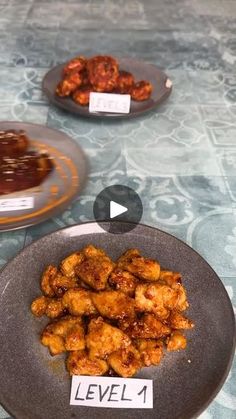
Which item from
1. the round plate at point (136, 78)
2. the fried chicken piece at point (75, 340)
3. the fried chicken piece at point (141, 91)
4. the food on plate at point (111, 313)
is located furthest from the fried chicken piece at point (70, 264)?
the fried chicken piece at point (141, 91)

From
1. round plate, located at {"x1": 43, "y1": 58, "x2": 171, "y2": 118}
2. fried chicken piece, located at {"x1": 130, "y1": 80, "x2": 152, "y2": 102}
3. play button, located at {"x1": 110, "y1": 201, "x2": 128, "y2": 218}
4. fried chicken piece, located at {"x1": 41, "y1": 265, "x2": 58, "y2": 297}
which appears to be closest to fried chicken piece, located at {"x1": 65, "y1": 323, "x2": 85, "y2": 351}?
fried chicken piece, located at {"x1": 41, "y1": 265, "x2": 58, "y2": 297}

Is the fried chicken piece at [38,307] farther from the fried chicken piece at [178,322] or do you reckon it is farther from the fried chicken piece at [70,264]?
the fried chicken piece at [178,322]

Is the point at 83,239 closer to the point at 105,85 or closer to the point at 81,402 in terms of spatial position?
the point at 81,402

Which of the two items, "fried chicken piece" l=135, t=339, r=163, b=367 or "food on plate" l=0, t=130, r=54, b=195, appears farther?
"food on plate" l=0, t=130, r=54, b=195

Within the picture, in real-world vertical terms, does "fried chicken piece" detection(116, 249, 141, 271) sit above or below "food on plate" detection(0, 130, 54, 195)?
below

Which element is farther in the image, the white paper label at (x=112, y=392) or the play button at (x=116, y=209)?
the play button at (x=116, y=209)

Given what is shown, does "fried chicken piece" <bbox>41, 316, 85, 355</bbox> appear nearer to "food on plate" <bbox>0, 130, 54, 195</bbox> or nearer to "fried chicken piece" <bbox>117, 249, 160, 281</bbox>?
"fried chicken piece" <bbox>117, 249, 160, 281</bbox>

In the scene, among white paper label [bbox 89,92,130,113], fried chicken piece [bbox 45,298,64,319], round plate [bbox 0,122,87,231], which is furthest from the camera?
white paper label [bbox 89,92,130,113]
